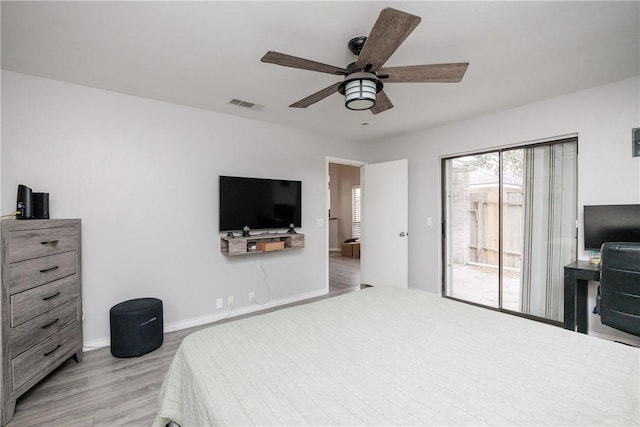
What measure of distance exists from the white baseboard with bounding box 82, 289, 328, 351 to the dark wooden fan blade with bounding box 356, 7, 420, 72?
3123 mm

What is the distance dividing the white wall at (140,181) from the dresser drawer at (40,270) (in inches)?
13.5

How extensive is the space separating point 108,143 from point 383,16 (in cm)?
283

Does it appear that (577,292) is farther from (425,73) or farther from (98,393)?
(98,393)

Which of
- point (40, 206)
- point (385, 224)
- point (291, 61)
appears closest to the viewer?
point (291, 61)

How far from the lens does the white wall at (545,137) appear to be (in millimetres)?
2719

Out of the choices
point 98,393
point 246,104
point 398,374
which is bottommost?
point 98,393

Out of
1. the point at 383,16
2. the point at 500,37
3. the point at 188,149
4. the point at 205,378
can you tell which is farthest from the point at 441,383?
the point at 188,149

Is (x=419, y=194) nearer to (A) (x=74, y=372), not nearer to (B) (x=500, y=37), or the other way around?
(B) (x=500, y=37)

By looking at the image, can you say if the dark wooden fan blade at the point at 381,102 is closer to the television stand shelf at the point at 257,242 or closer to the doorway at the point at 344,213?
the television stand shelf at the point at 257,242

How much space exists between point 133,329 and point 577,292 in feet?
13.5

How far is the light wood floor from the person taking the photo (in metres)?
1.86

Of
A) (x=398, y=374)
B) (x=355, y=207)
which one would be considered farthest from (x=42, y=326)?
(x=355, y=207)

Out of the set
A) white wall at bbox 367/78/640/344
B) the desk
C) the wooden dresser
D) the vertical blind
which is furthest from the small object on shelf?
the vertical blind

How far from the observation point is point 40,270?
6.99ft
